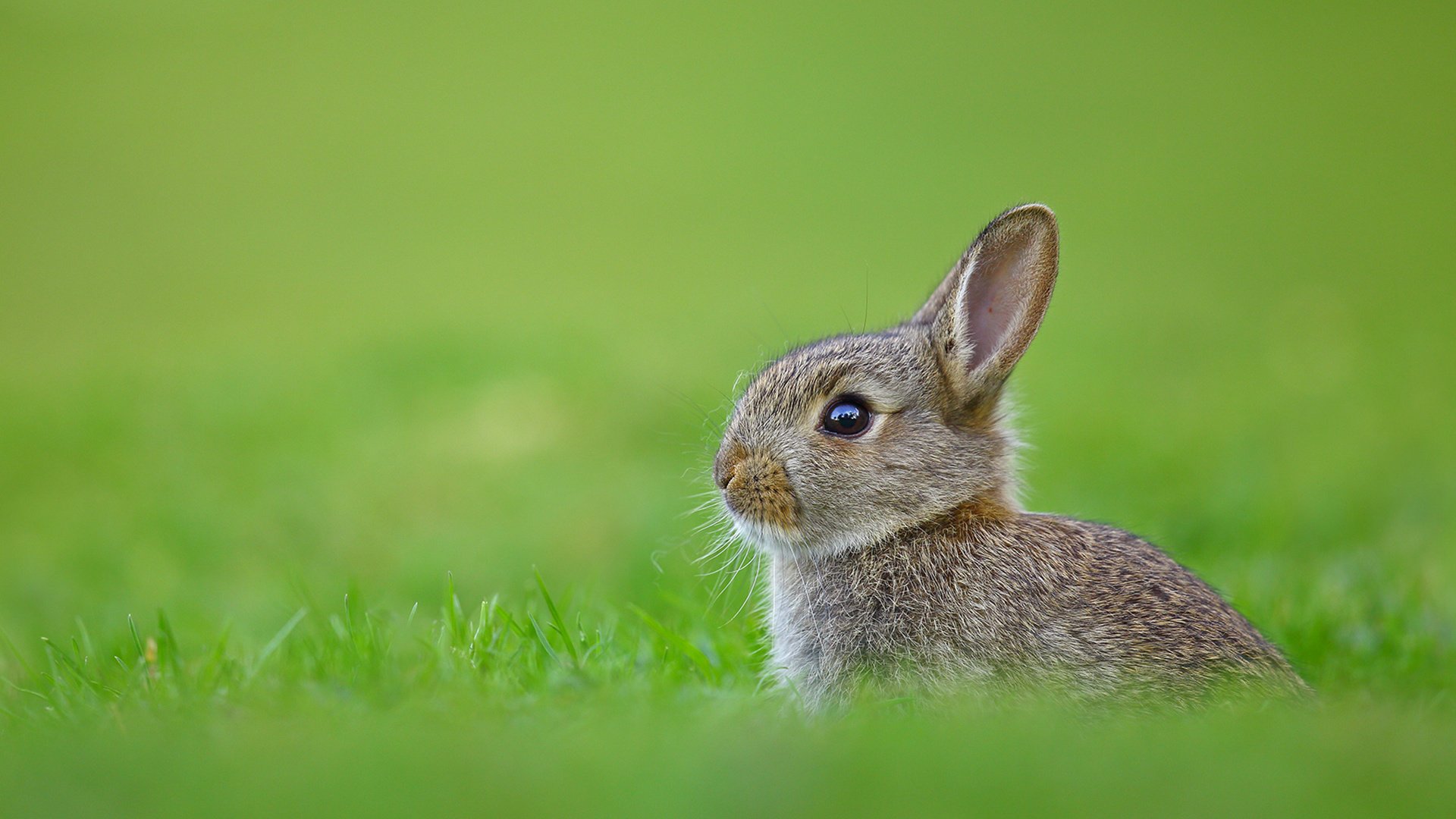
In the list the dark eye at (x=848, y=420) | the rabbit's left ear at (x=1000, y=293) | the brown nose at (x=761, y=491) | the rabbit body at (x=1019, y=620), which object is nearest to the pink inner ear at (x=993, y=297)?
the rabbit's left ear at (x=1000, y=293)

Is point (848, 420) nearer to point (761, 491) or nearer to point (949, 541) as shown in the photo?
point (761, 491)

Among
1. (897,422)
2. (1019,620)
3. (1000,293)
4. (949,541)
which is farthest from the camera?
(1000,293)

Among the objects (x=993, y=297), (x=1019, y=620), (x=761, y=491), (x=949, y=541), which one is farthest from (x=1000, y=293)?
(x=1019, y=620)

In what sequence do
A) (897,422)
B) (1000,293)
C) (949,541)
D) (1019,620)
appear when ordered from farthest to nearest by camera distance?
1. (1000,293)
2. (897,422)
3. (949,541)
4. (1019,620)

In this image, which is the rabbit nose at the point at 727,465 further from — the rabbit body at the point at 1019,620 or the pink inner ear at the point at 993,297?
the pink inner ear at the point at 993,297

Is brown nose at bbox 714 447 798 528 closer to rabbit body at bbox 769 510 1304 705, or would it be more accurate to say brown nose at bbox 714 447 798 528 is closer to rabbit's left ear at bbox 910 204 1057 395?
rabbit body at bbox 769 510 1304 705

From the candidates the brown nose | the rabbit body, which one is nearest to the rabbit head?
the brown nose

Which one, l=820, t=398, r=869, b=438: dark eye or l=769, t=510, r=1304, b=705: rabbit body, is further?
l=820, t=398, r=869, b=438: dark eye

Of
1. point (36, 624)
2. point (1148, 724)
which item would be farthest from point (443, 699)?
point (36, 624)

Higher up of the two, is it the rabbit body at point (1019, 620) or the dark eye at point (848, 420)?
the dark eye at point (848, 420)
